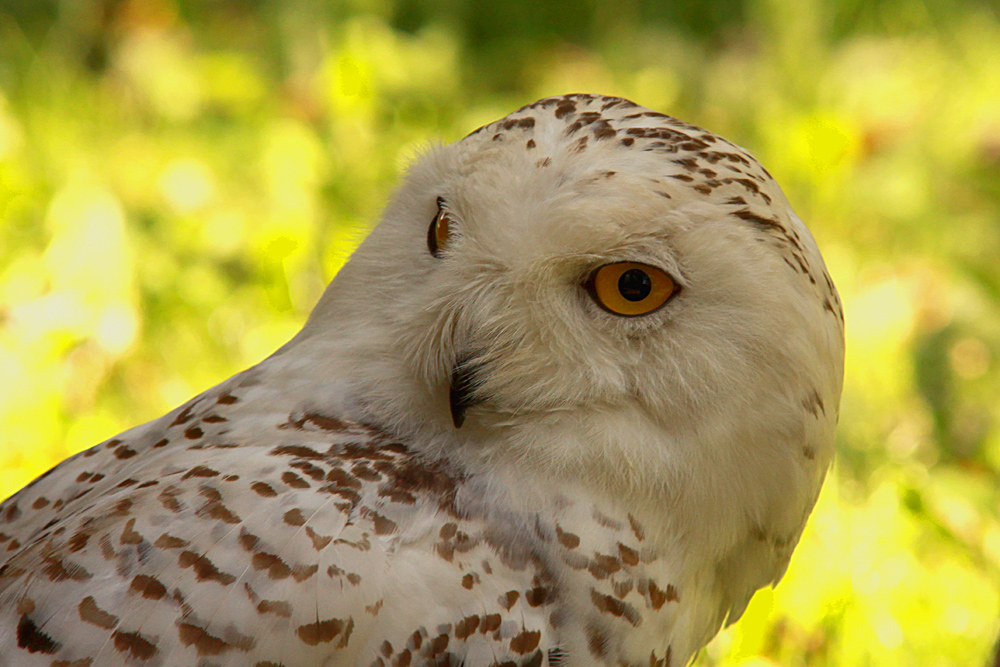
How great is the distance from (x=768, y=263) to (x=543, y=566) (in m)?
0.42

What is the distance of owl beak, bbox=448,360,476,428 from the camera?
3.84 ft

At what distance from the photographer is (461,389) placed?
1.18m

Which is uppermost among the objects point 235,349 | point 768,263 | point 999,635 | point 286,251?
point 768,263

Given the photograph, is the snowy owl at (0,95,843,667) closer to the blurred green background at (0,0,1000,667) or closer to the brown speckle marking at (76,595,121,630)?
the brown speckle marking at (76,595,121,630)

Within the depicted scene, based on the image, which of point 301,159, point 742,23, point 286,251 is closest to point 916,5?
point 742,23

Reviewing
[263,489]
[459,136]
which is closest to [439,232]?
[263,489]

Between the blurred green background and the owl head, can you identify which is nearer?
the owl head

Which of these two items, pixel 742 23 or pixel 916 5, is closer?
pixel 916 5

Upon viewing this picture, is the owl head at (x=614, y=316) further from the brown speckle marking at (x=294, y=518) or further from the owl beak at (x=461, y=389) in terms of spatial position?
the brown speckle marking at (x=294, y=518)

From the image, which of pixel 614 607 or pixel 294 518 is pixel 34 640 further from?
pixel 614 607

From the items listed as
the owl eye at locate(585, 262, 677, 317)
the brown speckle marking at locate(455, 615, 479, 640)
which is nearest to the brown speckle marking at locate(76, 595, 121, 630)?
the brown speckle marking at locate(455, 615, 479, 640)

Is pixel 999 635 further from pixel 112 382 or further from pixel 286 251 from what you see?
pixel 112 382

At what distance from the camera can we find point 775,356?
115 cm

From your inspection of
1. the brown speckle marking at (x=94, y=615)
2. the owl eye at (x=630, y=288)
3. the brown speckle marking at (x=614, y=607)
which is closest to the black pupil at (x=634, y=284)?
the owl eye at (x=630, y=288)
